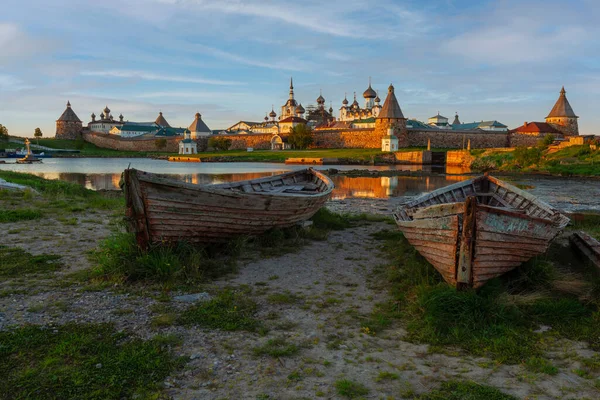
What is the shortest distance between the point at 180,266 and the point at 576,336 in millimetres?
5533

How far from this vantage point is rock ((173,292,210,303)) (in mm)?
6082

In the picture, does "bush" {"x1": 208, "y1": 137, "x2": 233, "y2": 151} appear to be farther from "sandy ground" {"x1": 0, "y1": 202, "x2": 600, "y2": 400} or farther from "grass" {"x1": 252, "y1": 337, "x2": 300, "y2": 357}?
"grass" {"x1": 252, "y1": 337, "x2": 300, "y2": 357}

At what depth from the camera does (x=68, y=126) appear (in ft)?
390

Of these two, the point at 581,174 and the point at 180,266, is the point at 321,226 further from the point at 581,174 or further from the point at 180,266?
the point at 581,174


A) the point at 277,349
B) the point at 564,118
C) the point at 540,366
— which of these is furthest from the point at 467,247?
the point at 564,118

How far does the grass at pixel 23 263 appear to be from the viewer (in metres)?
7.13

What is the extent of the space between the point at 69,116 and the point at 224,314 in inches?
5205

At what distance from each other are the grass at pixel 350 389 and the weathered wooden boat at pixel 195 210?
170 inches

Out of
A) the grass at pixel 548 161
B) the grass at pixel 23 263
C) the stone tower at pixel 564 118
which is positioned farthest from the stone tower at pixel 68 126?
the grass at pixel 23 263

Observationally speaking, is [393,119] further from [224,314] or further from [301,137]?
[224,314]

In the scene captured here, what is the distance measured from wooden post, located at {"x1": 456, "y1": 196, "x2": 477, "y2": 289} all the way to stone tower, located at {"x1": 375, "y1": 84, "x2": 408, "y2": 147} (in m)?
80.8

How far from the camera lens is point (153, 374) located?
160 inches

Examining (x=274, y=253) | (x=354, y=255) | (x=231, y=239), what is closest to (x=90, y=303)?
(x=231, y=239)

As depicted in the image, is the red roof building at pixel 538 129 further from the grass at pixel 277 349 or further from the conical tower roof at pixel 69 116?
the conical tower roof at pixel 69 116
